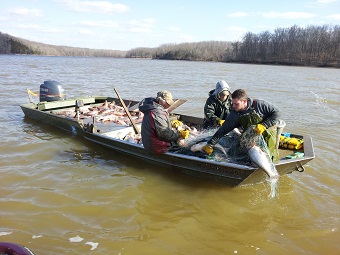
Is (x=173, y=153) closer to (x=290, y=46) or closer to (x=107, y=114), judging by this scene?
(x=107, y=114)

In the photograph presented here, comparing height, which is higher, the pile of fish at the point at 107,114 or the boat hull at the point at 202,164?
the pile of fish at the point at 107,114

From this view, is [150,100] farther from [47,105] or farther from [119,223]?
[47,105]

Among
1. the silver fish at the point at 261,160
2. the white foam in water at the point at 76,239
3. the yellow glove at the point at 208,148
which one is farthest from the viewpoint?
the yellow glove at the point at 208,148

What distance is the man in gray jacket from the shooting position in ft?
19.6

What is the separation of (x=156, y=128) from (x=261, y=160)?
210cm

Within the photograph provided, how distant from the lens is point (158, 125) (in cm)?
600

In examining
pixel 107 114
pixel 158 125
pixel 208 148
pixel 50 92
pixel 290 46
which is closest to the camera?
pixel 208 148

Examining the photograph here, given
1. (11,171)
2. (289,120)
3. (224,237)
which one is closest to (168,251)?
(224,237)

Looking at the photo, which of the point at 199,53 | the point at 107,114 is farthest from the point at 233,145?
the point at 199,53

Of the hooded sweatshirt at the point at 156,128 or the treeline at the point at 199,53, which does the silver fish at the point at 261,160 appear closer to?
the hooded sweatshirt at the point at 156,128

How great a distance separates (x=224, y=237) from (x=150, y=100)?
2.91m

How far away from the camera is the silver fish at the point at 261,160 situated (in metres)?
5.01

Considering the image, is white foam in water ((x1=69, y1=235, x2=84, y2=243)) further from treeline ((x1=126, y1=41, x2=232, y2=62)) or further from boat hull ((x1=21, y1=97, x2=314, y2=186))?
treeline ((x1=126, y1=41, x2=232, y2=62))

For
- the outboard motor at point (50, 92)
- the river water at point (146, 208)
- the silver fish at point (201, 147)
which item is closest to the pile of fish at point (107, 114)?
the outboard motor at point (50, 92)
